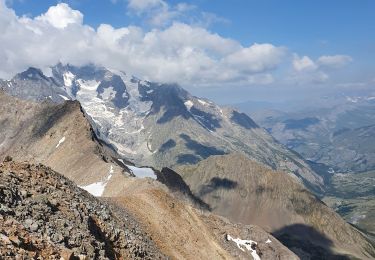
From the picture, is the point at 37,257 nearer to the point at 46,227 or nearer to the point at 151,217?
the point at 46,227

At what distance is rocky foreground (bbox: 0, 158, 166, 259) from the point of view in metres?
34.5

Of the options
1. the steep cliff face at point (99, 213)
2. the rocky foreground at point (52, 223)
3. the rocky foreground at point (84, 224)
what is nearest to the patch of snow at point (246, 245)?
the steep cliff face at point (99, 213)

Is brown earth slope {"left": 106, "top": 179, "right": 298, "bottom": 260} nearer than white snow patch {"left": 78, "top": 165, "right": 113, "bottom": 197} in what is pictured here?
Yes

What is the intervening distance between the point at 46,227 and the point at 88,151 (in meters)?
133

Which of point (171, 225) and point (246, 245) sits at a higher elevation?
point (171, 225)

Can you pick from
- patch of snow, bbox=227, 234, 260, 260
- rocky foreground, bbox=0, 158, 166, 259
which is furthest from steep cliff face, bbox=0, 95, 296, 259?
patch of snow, bbox=227, 234, 260, 260

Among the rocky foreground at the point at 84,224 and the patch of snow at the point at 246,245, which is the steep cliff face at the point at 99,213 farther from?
the patch of snow at the point at 246,245

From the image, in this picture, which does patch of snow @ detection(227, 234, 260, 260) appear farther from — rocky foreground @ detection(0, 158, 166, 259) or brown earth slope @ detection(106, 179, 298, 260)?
rocky foreground @ detection(0, 158, 166, 259)

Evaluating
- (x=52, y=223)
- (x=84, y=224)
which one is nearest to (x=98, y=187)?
(x=84, y=224)

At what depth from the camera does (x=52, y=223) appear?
42156mm

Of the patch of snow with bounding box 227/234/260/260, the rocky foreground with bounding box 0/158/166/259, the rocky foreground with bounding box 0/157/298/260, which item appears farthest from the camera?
the patch of snow with bounding box 227/234/260/260

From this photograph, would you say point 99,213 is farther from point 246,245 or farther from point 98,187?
point 246,245

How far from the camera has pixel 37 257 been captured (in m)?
32.7

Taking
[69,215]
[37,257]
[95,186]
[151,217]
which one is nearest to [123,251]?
[69,215]
